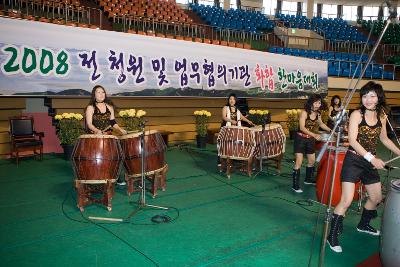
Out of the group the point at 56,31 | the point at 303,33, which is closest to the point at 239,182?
the point at 56,31

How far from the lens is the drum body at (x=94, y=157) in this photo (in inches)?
171

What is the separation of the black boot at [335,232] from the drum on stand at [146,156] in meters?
2.57

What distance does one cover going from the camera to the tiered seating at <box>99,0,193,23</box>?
37.6ft

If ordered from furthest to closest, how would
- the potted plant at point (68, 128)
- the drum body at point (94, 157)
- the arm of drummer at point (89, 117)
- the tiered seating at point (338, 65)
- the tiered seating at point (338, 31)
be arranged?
1. the tiered seating at point (338, 31)
2. the tiered seating at point (338, 65)
3. the potted plant at point (68, 128)
4. the arm of drummer at point (89, 117)
5. the drum body at point (94, 157)

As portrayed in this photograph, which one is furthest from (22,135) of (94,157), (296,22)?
(296,22)

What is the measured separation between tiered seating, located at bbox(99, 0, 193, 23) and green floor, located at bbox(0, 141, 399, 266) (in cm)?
743

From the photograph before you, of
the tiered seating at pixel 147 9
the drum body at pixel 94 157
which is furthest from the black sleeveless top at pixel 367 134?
the tiered seating at pixel 147 9

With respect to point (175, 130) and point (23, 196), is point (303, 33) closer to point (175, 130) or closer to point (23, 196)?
point (175, 130)

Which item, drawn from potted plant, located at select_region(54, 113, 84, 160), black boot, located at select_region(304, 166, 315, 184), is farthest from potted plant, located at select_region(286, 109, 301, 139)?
potted plant, located at select_region(54, 113, 84, 160)

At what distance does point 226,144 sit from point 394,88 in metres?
10.8

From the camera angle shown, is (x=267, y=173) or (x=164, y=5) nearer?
(x=267, y=173)

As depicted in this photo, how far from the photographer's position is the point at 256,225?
412 cm

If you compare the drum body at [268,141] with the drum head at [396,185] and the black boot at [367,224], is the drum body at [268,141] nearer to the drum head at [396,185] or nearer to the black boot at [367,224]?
the black boot at [367,224]

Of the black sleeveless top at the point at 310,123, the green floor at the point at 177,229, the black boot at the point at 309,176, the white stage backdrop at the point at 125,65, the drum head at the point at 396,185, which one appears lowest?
the green floor at the point at 177,229
